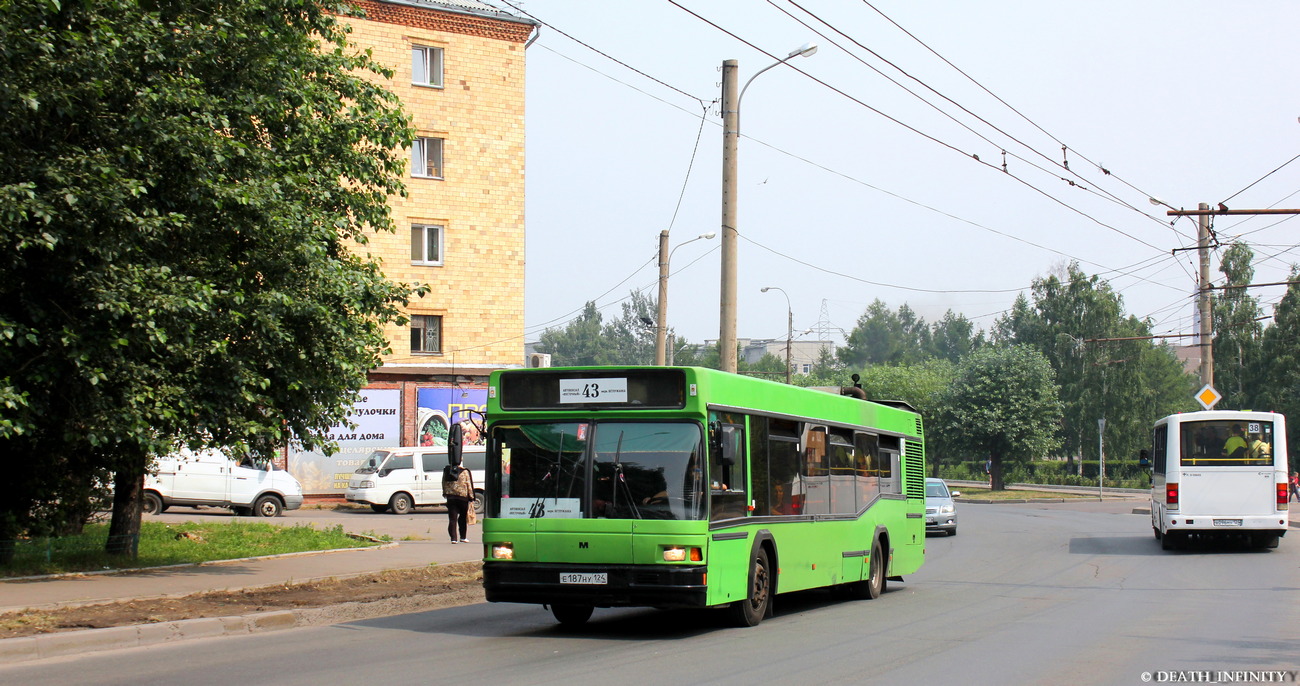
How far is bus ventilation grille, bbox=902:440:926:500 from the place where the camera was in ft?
59.2

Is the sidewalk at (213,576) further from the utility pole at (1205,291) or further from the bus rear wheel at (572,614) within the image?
the utility pole at (1205,291)

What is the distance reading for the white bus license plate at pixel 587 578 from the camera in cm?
1121

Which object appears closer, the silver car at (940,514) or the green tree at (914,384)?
the silver car at (940,514)

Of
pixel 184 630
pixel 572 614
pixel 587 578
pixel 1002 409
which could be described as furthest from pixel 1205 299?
pixel 184 630

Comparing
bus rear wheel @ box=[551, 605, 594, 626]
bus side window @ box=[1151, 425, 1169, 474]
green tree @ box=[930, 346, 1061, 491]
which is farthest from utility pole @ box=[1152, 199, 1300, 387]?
green tree @ box=[930, 346, 1061, 491]

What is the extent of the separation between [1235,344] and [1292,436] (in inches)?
385

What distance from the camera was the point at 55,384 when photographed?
13.9 metres

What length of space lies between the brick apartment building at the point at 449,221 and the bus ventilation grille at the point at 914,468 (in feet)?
72.1

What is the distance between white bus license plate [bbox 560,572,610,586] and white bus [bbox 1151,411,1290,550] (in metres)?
15.9

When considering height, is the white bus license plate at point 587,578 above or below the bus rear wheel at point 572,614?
above

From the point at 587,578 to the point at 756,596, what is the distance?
209cm

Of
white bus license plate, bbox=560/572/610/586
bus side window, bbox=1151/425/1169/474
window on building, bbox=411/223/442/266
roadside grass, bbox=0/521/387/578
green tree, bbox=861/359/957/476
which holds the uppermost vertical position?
window on building, bbox=411/223/442/266

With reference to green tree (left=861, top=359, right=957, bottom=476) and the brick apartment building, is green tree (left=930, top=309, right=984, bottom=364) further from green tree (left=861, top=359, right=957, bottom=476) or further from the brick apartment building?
the brick apartment building

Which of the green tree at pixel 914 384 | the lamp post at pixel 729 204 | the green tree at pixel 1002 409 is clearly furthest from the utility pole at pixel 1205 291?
the green tree at pixel 914 384
